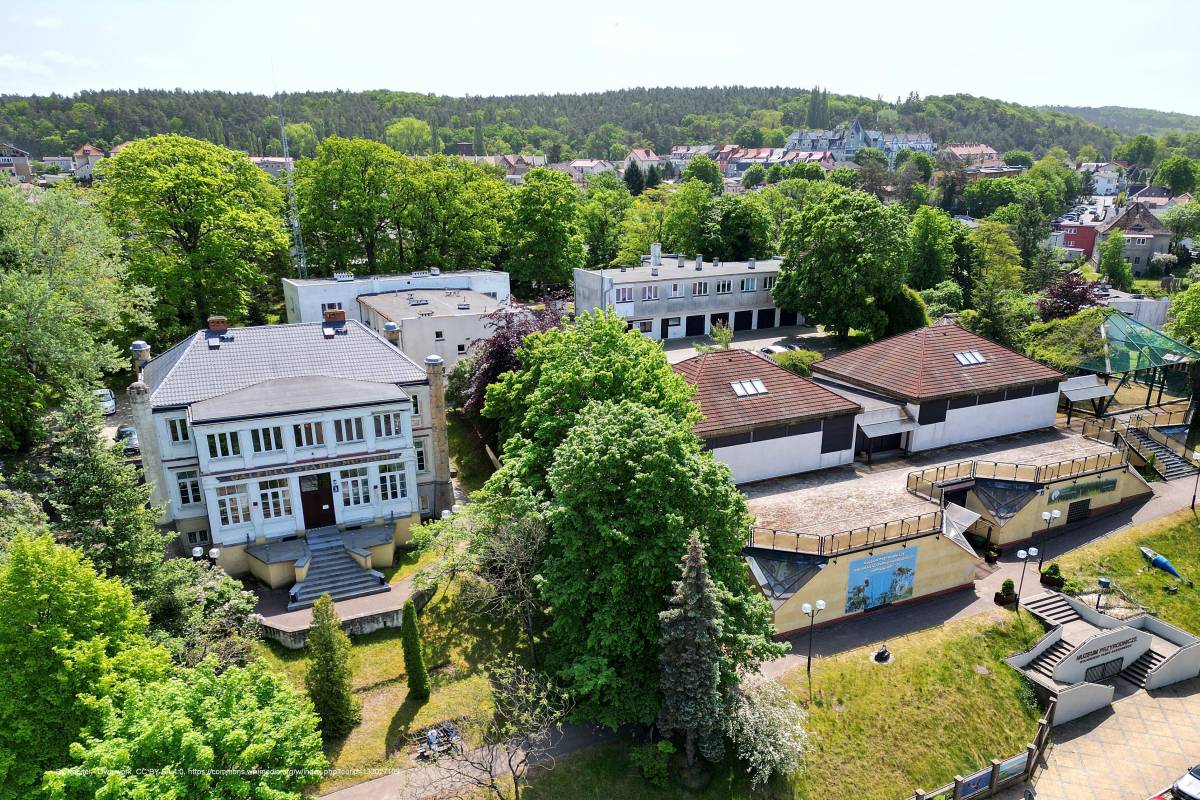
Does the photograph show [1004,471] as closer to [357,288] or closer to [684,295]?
[684,295]

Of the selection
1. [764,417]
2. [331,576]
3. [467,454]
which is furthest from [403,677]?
[764,417]

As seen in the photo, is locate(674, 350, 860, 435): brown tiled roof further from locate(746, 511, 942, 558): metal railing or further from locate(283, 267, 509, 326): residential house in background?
locate(283, 267, 509, 326): residential house in background

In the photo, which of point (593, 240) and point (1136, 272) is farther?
point (1136, 272)

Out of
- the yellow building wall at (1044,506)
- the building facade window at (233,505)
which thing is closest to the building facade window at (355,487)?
the building facade window at (233,505)

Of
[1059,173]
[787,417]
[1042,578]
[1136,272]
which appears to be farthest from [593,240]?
[1059,173]

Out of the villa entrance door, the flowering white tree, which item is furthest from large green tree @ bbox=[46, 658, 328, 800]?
the villa entrance door

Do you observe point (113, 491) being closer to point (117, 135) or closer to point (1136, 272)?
point (1136, 272)
